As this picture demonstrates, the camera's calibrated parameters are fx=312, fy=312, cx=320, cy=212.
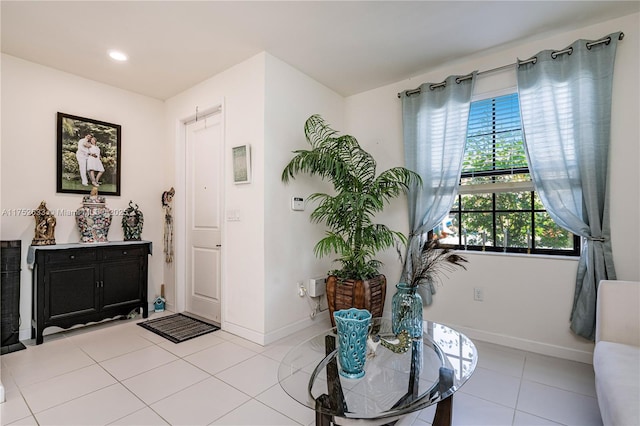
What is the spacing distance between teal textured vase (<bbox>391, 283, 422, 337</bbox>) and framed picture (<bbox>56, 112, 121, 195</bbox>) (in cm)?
331

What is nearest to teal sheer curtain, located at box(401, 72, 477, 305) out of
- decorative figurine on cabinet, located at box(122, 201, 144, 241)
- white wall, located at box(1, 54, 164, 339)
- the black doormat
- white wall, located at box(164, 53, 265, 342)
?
white wall, located at box(164, 53, 265, 342)

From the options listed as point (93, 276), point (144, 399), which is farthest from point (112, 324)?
point (144, 399)

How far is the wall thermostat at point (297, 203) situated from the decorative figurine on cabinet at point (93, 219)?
1.97m

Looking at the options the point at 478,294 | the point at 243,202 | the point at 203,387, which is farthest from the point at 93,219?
the point at 478,294

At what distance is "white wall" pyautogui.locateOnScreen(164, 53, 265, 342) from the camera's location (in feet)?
9.29

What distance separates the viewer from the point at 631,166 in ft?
7.48

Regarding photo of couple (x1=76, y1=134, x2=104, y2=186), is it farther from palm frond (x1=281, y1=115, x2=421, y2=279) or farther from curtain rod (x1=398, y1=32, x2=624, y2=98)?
curtain rod (x1=398, y1=32, x2=624, y2=98)

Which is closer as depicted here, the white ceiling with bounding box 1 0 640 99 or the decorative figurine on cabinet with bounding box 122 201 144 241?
the white ceiling with bounding box 1 0 640 99

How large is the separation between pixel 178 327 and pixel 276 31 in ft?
9.60

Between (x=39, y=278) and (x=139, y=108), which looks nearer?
(x=39, y=278)

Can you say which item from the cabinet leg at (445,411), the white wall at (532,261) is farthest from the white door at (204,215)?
the cabinet leg at (445,411)

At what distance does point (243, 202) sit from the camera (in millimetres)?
2988

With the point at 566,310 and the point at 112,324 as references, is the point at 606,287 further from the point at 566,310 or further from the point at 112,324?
the point at 112,324

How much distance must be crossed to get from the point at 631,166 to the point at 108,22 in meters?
4.02
